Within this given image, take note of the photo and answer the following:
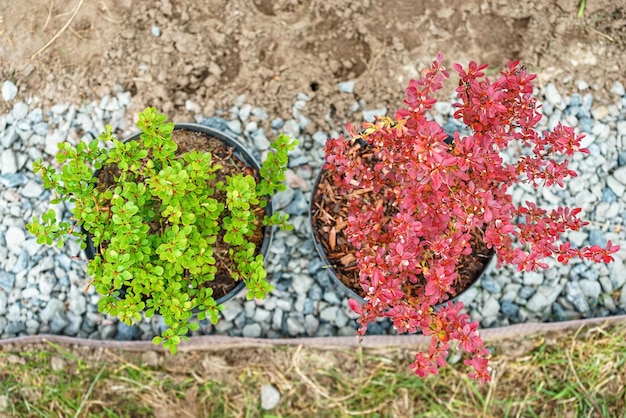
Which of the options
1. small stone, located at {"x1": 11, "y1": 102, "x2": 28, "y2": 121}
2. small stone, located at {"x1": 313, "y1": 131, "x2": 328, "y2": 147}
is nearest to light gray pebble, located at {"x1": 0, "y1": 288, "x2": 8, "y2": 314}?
small stone, located at {"x1": 11, "y1": 102, "x2": 28, "y2": 121}

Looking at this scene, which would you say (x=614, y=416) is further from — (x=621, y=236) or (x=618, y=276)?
(x=621, y=236)

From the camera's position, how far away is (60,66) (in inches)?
106

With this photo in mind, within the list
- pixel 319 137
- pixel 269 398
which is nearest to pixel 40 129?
pixel 319 137

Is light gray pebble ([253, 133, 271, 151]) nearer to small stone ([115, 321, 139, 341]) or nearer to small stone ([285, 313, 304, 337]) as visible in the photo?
small stone ([285, 313, 304, 337])

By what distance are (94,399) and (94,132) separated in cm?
125

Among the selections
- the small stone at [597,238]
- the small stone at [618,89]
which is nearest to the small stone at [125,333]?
the small stone at [597,238]

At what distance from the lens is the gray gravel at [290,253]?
2.57 metres

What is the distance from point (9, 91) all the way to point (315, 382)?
79.6 inches

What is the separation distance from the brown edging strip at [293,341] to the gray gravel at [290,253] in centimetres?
6

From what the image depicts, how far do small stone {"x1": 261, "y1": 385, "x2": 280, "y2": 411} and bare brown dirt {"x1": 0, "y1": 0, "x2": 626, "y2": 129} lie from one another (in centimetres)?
127

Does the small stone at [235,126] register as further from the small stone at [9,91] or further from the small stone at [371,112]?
the small stone at [9,91]

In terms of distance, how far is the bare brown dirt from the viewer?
2.67 m

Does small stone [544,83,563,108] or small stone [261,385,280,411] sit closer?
small stone [261,385,280,411]

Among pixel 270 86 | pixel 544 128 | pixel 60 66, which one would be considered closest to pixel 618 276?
pixel 544 128
